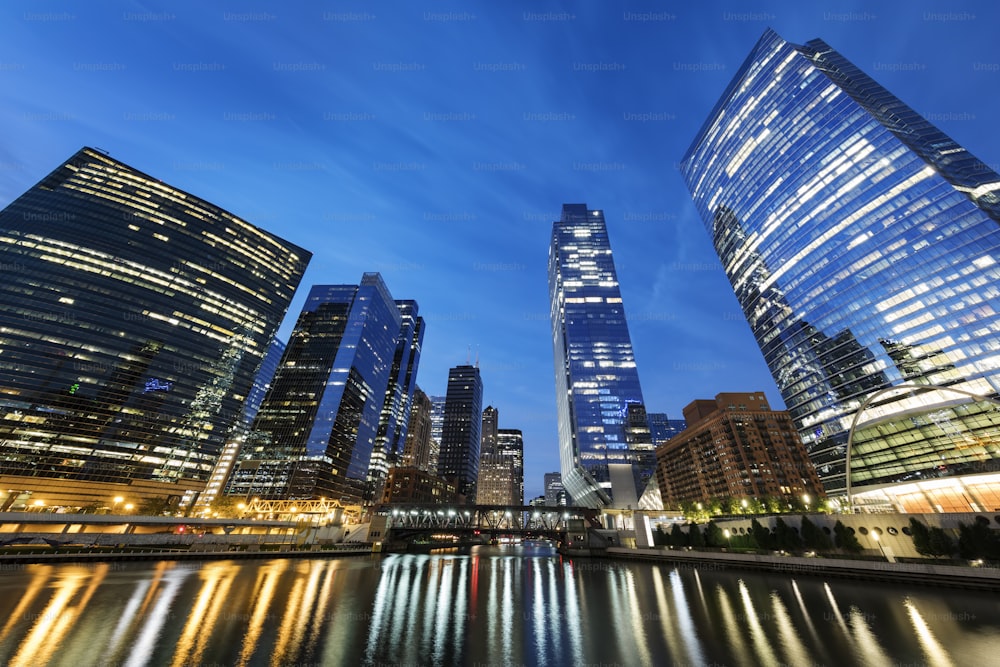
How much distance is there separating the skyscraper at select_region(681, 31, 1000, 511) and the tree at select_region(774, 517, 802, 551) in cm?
2959

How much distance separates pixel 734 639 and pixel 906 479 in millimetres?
96552

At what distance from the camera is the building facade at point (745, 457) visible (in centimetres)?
14900

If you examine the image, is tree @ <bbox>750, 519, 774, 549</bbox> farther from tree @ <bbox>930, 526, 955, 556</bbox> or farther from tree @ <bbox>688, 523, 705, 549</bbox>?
tree @ <bbox>930, 526, 955, 556</bbox>

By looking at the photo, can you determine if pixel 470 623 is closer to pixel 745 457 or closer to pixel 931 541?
pixel 931 541

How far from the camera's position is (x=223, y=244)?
489ft

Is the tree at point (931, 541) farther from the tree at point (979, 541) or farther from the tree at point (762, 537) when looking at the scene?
the tree at point (762, 537)

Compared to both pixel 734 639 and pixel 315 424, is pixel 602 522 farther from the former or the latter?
pixel 315 424

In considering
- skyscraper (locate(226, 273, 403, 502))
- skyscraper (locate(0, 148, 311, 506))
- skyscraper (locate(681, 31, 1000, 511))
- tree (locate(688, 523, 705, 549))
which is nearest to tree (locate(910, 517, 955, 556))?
skyscraper (locate(681, 31, 1000, 511))

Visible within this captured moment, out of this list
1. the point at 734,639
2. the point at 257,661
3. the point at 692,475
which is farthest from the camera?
the point at 692,475

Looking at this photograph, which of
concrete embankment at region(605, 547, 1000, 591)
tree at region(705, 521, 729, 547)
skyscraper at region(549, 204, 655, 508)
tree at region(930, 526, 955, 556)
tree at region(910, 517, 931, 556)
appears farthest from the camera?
skyscraper at region(549, 204, 655, 508)

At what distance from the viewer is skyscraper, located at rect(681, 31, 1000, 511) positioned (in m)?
74.9

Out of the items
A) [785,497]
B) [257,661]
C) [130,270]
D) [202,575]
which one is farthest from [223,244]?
[785,497]

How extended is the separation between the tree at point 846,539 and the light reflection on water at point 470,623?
614 inches

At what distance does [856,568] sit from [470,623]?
4804 cm
